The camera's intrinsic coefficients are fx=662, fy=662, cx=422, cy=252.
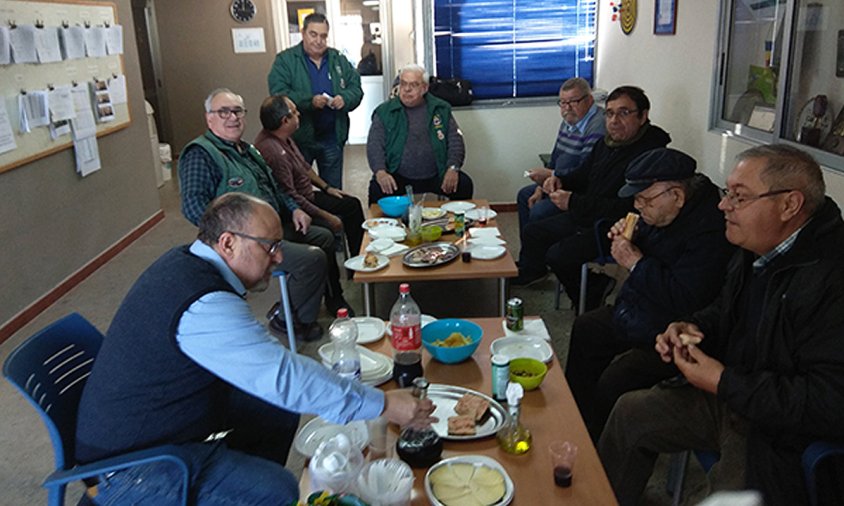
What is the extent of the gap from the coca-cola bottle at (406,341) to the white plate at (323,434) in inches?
9.0

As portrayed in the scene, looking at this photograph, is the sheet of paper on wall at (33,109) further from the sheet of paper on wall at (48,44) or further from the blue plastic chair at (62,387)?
the blue plastic chair at (62,387)

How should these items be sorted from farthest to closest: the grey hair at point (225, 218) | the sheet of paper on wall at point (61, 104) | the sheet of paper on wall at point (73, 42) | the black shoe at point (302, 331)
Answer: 1. the sheet of paper on wall at point (73, 42)
2. the sheet of paper on wall at point (61, 104)
3. the black shoe at point (302, 331)
4. the grey hair at point (225, 218)

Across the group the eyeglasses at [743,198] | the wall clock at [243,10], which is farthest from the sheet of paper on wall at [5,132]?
the wall clock at [243,10]

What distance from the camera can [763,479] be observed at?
156cm

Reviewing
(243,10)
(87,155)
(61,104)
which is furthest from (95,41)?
(243,10)

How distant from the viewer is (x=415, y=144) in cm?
439

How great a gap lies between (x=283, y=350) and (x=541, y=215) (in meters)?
2.75

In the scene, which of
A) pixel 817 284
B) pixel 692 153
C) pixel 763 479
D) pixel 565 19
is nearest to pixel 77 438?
pixel 763 479

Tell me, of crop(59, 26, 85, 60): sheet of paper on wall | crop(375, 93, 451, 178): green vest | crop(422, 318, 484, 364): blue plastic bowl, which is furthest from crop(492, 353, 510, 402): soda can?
crop(59, 26, 85, 60): sheet of paper on wall

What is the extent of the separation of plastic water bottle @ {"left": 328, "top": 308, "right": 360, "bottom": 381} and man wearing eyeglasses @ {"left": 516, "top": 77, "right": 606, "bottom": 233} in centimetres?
208

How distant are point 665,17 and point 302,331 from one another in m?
2.73

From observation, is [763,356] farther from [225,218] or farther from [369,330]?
[225,218]

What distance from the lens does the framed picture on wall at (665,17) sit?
3742mm

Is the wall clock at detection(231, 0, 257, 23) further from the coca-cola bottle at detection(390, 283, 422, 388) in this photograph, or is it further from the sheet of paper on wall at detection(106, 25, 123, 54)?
the coca-cola bottle at detection(390, 283, 422, 388)
